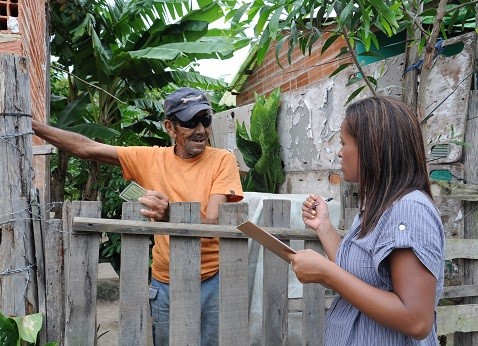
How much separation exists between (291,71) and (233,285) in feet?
15.4

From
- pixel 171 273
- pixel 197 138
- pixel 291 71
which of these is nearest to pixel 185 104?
pixel 197 138

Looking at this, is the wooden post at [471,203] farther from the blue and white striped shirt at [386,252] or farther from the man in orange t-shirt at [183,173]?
the blue and white striped shirt at [386,252]

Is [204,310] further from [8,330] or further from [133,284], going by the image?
[8,330]

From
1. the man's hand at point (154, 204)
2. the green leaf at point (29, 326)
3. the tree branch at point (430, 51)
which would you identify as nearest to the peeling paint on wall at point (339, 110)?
the tree branch at point (430, 51)

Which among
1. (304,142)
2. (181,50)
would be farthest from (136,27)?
(304,142)

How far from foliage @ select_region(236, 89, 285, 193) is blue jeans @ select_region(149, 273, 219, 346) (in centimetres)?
389

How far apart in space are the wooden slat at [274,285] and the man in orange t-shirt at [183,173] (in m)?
0.18

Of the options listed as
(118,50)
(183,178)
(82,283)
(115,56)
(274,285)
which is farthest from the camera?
(118,50)

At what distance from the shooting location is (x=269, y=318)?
233 centimetres

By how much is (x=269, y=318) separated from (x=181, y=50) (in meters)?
4.79

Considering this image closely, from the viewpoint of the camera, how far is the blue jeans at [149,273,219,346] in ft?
7.70

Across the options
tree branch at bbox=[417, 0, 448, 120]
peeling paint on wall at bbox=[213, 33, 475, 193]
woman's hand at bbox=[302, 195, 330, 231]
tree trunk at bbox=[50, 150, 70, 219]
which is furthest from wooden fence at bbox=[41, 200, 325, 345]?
tree trunk at bbox=[50, 150, 70, 219]

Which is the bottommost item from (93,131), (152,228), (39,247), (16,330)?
(16,330)

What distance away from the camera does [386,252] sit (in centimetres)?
137
